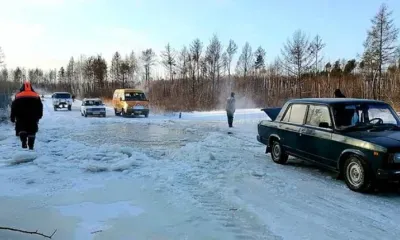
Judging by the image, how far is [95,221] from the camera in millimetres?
4789

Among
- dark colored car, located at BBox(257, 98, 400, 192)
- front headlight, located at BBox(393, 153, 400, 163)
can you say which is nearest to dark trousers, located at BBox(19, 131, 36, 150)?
dark colored car, located at BBox(257, 98, 400, 192)

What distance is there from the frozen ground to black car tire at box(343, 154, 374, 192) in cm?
20

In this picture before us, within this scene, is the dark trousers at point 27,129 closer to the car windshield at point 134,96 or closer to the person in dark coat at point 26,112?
the person in dark coat at point 26,112

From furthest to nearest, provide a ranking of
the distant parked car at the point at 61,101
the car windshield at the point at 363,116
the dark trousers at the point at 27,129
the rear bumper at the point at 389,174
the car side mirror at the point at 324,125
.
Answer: the distant parked car at the point at 61,101 → the dark trousers at the point at 27,129 → the car side mirror at the point at 324,125 → the car windshield at the point at 363,116 → the rear bumper at the point at 389,174

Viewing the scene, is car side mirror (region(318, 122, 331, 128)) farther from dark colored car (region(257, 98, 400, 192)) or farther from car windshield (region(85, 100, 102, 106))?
car windshield (region(85, 100, 102, 106))

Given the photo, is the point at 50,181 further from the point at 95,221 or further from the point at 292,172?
the point at 292,172

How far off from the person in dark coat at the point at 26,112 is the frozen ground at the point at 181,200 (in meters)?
0.79

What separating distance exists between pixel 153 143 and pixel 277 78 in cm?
4668

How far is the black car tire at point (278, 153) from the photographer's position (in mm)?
9148

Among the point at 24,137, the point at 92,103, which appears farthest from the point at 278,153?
the point at 92,103

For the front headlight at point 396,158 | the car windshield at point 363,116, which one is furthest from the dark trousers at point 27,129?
the front headlight at point 396,158

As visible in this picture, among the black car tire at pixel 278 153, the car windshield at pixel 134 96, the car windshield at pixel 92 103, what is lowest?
the black car tire at pixel 278 153

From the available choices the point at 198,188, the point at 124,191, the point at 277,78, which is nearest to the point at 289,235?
the point at 198,188

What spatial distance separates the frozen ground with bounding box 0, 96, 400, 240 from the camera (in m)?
4.59
